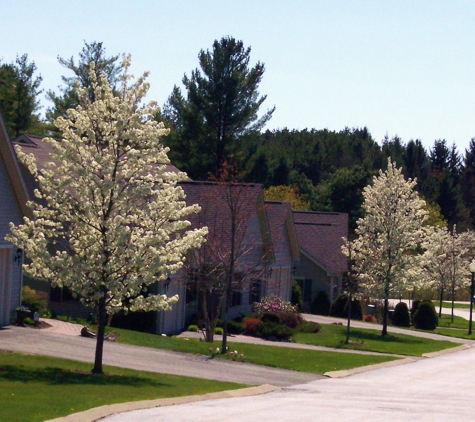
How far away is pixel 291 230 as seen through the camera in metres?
42.1

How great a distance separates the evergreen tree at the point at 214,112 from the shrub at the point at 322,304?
48.6ft

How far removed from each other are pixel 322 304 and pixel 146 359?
92.3ft

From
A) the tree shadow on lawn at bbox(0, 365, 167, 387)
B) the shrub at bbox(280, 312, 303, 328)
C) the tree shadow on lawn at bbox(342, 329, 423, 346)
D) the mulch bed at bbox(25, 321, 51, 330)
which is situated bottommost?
the tree shadow on lawn at bbox(0, 365, 167, 387)

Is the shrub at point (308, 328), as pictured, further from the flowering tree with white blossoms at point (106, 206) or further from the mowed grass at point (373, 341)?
the flowering tree with white blossoms at point (106, 206)

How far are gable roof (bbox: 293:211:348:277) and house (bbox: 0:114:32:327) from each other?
27.6 metres

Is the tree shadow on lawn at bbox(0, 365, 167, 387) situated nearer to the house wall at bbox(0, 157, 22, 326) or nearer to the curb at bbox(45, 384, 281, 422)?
the curb at bbox(45, 384, 281, 422)

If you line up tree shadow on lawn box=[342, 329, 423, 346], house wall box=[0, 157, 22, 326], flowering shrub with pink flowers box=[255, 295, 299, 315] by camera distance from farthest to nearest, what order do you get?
flowering shrub with pink flowers box=[255, 295, 299, 315] → tree shadow on lawn box=[342, 329, 423, 346] → house wall box=[0, 157, 22, 326]

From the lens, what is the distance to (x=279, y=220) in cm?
4106

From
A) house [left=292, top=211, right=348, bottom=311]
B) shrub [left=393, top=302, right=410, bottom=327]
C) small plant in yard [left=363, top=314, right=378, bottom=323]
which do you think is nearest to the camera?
shrub [left=393, top=302, right=410, bottom=327]

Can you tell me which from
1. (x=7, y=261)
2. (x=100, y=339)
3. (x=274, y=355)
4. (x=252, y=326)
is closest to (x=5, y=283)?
(x=7, y=261)

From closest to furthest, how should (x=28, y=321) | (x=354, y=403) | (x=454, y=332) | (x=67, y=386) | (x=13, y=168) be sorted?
(x=67, y=386), (x=354, y=403), (x=13, y=168), (x=28, y=321), (x=454, y=332)

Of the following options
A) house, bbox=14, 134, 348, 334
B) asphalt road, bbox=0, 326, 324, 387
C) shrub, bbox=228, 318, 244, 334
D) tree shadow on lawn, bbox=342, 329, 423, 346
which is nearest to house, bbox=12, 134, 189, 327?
house, bbox=14, 134, 348, 334

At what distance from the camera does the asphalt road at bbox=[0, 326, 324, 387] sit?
20188 mm

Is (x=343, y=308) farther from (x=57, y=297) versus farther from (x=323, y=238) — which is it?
(x=57, y=297)
